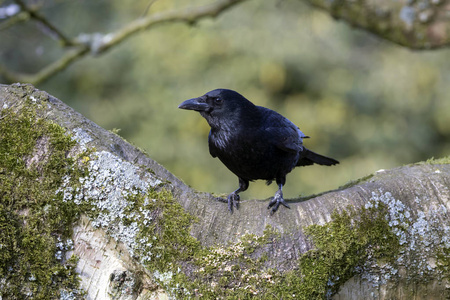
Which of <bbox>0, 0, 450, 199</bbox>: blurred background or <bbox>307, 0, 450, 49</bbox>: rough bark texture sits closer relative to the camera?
<bbox>307, 0, 450, 49</bbox>: rough bark texture

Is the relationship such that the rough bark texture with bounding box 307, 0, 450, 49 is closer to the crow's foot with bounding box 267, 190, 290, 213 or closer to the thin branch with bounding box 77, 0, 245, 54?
the thin branch with bounding box 77, 0, 245, 54

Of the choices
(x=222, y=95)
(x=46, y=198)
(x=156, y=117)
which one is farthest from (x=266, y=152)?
(x=156, y=117)

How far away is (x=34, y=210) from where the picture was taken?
2223mm

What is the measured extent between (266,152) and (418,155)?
664cm

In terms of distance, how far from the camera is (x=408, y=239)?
8.09 ft

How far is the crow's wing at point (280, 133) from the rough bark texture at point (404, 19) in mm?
1365

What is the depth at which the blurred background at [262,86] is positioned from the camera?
812cm

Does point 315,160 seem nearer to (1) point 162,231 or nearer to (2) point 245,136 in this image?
(2) point 245,136

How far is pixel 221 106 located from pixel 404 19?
1.92 metres

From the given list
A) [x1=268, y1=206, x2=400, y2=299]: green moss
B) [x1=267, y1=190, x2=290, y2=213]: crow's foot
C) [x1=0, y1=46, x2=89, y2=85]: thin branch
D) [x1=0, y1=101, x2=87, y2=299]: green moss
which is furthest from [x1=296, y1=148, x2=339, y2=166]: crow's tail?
[x1=0, y1=46, x2=89, y2=85]: thin branch

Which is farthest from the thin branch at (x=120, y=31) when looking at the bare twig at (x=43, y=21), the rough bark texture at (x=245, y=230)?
the rough bark texture at (x=245, y=230)

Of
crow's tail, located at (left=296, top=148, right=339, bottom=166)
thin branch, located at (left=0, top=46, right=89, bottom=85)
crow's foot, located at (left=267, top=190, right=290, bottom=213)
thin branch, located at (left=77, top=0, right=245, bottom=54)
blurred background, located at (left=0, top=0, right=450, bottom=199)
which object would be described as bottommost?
crow's foot, located at (left=267, top=190, right=290, bottom=213)

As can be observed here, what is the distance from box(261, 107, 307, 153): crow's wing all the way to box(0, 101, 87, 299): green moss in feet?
5.44

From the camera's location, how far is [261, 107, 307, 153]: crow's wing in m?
3.55
